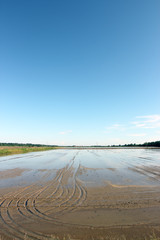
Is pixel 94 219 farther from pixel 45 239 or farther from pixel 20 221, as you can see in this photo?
pixel 20 221

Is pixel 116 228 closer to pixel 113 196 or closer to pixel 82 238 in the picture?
pixel 82 238

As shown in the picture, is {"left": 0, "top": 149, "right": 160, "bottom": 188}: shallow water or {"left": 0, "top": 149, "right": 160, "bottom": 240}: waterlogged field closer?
{"left": 0, "top": 149, "right": 160, "bottom": 240}: waterlogged field

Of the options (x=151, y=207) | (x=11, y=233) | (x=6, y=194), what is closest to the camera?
(x=11, y=233)

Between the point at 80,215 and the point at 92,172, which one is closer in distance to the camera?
the point at 80,215

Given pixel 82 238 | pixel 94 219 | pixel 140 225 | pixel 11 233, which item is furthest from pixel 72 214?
pixel 140 225

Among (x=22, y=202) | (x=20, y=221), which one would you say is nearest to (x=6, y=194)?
(x=22, y=202)

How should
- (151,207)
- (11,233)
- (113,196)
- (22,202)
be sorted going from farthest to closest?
(113,196)
(22,202)
(151,207)
(11,233)

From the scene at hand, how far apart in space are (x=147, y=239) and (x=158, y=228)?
577mm

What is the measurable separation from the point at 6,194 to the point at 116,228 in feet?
17.1

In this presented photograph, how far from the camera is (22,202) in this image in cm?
486

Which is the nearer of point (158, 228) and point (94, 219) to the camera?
point (158, 228)

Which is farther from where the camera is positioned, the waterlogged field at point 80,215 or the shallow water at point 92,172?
the shallow water at point 92,172

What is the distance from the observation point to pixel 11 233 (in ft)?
10.2

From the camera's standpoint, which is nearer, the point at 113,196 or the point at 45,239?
the point at 45,239
